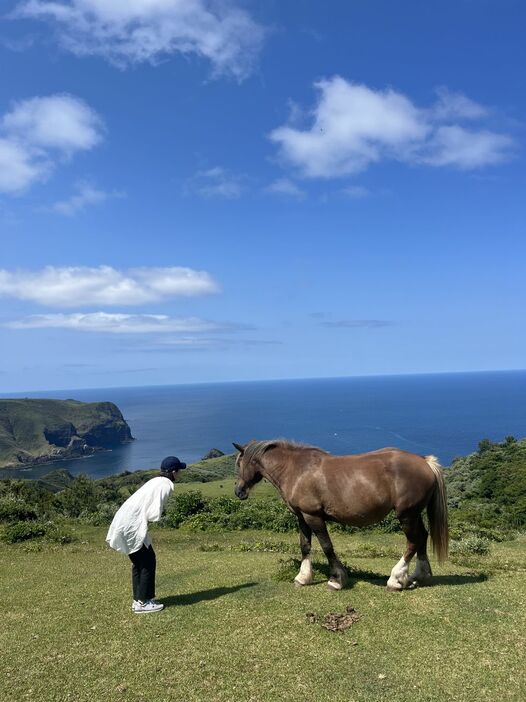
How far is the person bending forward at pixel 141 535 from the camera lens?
26.1 ft

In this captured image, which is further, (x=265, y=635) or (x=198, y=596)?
(x=198, y=596)

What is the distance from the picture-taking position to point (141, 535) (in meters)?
7.99

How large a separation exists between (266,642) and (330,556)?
2.31m

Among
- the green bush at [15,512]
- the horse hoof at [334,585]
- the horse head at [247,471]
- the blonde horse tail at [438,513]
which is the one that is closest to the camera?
the blonde horse tail at [438,513]

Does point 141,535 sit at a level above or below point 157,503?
below

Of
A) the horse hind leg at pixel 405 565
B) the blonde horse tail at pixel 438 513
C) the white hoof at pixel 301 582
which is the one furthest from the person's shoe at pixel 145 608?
the blonde horse tail at pixel 438 513

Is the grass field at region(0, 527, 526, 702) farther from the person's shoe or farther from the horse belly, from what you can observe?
the horse belly

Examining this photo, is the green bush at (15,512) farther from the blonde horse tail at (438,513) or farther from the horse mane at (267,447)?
the blonde horse tail at (438,513)

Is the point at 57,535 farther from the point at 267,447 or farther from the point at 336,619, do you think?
the point at 336,619

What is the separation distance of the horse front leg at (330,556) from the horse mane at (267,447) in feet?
4.05

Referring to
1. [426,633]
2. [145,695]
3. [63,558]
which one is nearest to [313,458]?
[426,633]

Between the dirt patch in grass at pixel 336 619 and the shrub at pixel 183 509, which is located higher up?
the dirt patch in grass at pixel 336 619

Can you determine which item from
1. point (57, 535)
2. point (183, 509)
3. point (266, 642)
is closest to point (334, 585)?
point (266, 642)

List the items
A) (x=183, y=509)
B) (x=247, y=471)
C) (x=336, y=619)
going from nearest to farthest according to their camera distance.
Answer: (x=336, y=619) < (x=247, y=471) < (x=183, y=509)
